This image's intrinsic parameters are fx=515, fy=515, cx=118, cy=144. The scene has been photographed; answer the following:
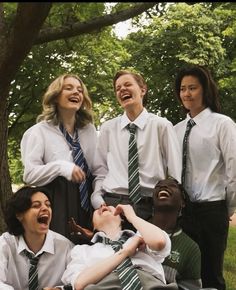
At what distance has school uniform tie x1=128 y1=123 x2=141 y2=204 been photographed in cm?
370

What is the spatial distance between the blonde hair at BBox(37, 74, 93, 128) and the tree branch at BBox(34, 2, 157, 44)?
281 cm

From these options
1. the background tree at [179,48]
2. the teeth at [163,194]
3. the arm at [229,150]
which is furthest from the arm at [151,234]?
the background tree at [179,48]

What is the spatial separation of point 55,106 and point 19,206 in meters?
0.86

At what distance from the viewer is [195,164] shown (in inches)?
157

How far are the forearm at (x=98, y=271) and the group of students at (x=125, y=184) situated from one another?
0.35 ft

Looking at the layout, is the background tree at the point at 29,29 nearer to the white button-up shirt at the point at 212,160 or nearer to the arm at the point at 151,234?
the white button-up shirt at the point at 212,160

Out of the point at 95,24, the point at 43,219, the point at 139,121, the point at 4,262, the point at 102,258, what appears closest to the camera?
the point at 102,258

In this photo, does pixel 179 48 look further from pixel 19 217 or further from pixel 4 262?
pixel 4 262

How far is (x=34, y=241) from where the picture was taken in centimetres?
356

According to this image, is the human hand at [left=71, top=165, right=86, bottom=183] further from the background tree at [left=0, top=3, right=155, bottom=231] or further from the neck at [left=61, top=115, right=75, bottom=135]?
the background tree at [left=0, top=3, right=155, bottom=231]

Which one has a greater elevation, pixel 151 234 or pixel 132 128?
pixel 132 128

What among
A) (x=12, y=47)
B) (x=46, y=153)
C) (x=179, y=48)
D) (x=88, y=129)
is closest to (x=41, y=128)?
(x=46, y=153)

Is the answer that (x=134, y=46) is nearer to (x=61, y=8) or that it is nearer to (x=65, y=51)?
(x=65, y=51)

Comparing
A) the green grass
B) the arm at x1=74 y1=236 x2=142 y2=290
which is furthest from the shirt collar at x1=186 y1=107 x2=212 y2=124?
the green grass
